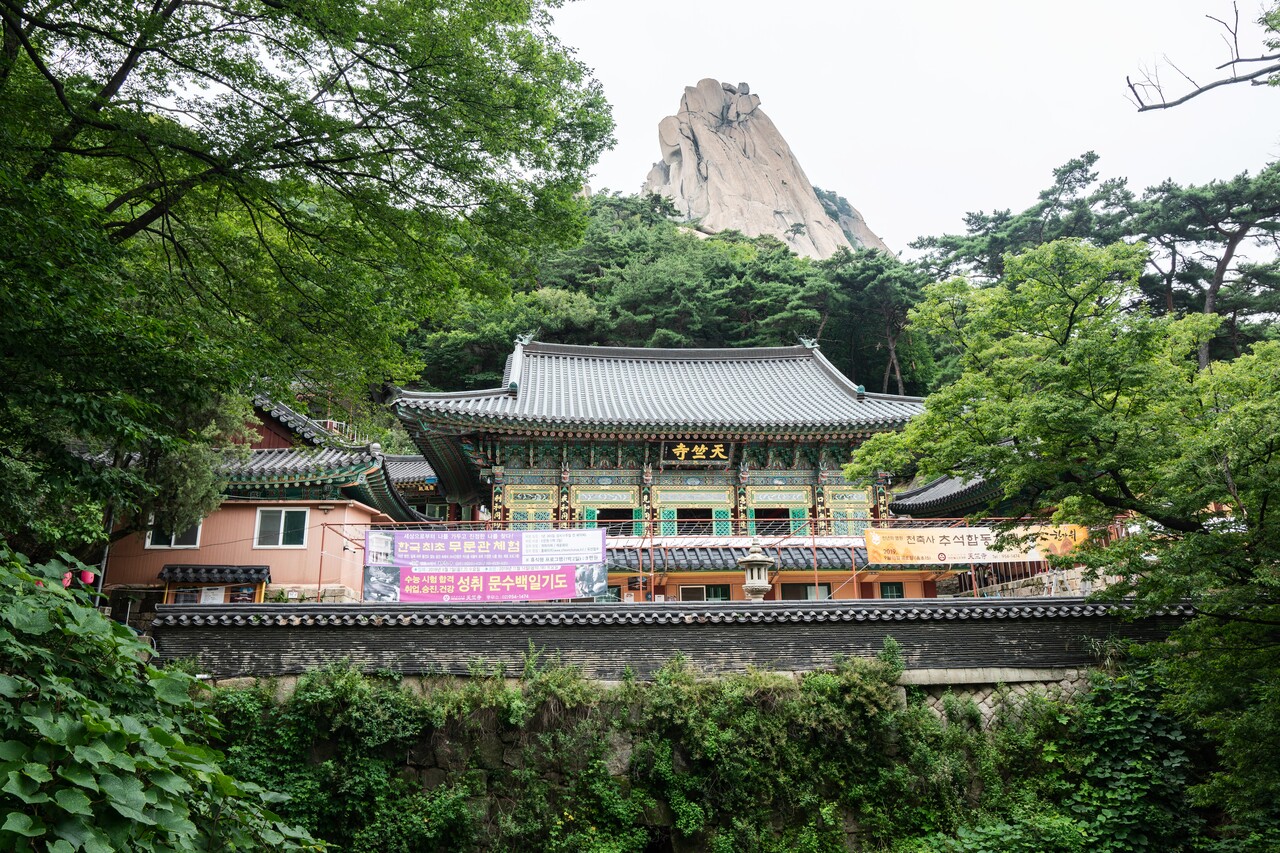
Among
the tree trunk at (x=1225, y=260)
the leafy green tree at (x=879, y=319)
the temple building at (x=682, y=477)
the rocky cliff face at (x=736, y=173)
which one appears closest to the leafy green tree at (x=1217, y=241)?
the tree trunk at (x=1225, y=260)

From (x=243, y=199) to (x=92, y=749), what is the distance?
6.25 meters

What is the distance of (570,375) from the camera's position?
77.9ft

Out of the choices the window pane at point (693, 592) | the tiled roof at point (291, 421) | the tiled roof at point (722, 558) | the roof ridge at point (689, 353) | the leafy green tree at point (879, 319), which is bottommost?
the window pane at point (693, 592)

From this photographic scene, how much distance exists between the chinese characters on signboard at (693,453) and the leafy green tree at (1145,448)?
7465mm

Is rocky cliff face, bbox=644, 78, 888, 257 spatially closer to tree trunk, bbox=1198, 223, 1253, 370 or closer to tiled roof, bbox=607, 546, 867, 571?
tree trunk, bbox=1198, 223, 1253, 370

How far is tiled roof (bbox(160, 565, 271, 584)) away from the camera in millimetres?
15664

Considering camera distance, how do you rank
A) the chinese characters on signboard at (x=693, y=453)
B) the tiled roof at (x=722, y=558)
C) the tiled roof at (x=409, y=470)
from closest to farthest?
the tiled roof at (x=722, y=558) → the chinese characters on signboard at (x=693, y=453) → the tiled roof at (x=409, y=470)

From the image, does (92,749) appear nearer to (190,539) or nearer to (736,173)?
(190,539)

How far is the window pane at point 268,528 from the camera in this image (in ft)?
55.7

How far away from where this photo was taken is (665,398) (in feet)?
74.1

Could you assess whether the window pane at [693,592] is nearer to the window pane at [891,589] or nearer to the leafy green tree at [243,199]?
the window pane at [891,589]

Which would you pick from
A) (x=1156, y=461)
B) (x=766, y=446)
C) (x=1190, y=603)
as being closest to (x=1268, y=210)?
(x=766, y=446)

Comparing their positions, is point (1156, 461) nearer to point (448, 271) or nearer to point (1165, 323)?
point (1165, 323)

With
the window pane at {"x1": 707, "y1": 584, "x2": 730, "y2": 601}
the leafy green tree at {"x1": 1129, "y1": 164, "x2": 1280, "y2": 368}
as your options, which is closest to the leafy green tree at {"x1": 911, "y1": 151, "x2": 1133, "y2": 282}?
the leafy green tree at {"x1": 1129, "y1": 164, "x2": 1280, "y2": 368}
